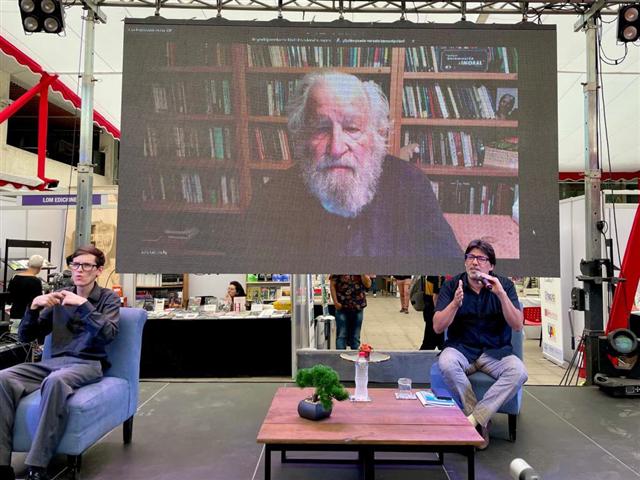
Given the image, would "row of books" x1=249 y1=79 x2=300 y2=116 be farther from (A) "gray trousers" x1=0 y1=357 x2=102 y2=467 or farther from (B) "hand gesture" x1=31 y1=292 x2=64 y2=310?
(A) "gray trousers" x1=0 y1=357 x2=102 y2=467

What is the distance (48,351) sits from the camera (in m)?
2.71

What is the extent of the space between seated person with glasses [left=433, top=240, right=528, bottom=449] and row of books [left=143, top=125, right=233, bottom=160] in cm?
214

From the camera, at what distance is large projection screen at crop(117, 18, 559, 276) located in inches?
143

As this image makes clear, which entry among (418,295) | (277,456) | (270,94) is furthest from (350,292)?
(277,456)

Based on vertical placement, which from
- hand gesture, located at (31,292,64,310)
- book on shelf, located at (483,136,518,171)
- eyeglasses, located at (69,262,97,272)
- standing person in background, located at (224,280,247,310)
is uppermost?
book on shelf, located at (483,136,518,171)

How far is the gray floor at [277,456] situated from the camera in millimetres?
2361

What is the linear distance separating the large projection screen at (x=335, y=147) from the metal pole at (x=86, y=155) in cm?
38

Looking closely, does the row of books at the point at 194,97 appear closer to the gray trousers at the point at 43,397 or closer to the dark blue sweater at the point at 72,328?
the dark blue sweater at the point at 72,328

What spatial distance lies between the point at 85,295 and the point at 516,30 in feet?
13.1

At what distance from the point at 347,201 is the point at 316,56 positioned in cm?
129

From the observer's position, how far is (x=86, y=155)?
3.79 meters

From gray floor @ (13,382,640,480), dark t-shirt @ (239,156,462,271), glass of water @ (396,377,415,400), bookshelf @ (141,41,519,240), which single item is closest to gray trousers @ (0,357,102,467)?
gray floor @ (13,382,640,480)

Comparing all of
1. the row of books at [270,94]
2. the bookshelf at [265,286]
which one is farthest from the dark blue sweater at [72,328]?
the bookshelf at [265,286]

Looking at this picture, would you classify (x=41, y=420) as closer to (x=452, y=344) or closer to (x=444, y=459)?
(x=444, y=459)
